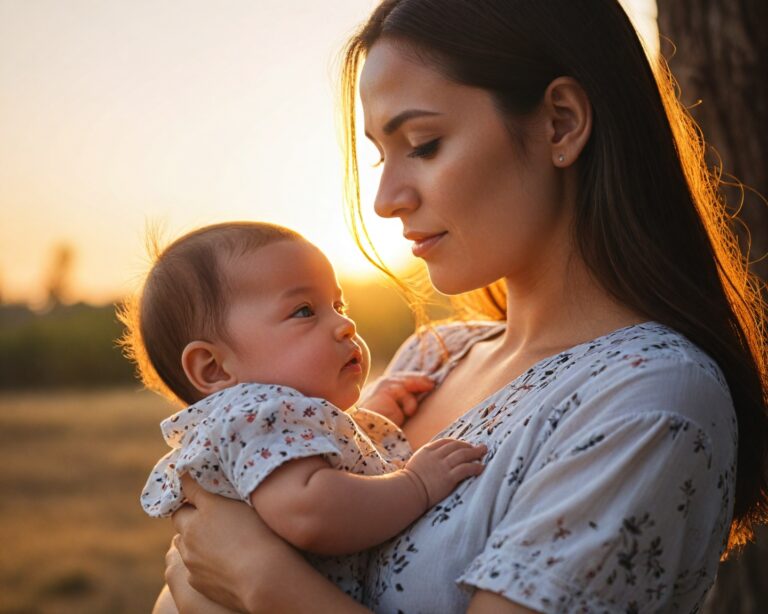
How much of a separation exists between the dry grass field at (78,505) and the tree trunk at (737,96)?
13.8ft

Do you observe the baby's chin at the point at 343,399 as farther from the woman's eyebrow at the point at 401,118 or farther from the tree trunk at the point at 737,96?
the tree trunk at the point at 737,96

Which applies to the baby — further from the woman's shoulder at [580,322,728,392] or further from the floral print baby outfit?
the woman's shoulder at [580,322,728,392]

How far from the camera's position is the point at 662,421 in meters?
1.36

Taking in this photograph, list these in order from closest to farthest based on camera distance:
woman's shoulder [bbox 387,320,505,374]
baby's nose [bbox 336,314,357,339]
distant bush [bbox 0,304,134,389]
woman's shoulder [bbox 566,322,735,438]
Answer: woman's shoulder [bbox 566,322,735,438]
baby's nose [bbox 336,314,357,339]
woman's shoulder [bbox 387,320,505,374]
distant bush [bbox 0,304,134,389]

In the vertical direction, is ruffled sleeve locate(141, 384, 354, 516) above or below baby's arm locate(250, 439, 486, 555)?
above

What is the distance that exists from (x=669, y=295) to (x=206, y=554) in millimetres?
1073

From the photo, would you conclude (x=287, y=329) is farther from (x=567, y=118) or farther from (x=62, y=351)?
(x=62, y=351)

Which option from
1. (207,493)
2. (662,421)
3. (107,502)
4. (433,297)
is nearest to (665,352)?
(662,421)

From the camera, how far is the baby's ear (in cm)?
178

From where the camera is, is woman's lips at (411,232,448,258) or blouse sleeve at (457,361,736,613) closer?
blouse sleeve at (457,361,736,613)

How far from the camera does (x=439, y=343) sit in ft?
8.17

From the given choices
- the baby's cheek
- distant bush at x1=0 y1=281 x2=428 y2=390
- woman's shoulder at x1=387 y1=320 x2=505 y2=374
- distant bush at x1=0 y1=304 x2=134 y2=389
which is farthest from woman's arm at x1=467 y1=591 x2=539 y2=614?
distant bush at x1=0 y1=304 x2=134 y2=389

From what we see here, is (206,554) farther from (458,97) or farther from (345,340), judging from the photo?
(458,97)

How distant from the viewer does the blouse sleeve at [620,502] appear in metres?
1.29
